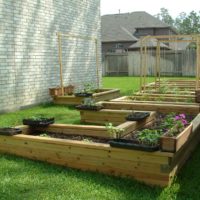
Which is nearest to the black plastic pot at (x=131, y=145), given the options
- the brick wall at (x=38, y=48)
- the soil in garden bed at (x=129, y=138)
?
the soil in garden bed at (x=129, y=138)

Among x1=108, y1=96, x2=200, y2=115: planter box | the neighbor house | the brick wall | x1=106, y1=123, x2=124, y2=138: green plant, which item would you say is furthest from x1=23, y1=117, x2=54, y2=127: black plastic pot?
the neighbor house

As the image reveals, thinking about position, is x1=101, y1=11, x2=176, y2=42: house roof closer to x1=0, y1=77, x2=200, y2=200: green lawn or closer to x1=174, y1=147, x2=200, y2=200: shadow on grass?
x1=174, y1=147, x2=200, y2=200: shadow on grass

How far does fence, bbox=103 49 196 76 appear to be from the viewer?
68.7 feet

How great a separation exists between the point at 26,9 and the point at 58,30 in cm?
154

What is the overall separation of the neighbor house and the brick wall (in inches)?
804

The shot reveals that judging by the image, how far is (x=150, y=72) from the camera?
22.1 meters

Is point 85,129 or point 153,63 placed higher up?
point 153,63

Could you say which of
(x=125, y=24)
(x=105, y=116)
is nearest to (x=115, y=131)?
(x=105, y=116)

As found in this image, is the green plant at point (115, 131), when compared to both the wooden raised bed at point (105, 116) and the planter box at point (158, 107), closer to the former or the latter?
the wooden raised bed at point (105, 116)

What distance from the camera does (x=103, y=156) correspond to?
12.3ft

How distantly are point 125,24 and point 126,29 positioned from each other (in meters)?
1.37

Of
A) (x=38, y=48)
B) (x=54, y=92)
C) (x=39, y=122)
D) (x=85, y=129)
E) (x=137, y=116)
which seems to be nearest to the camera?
(x=85, y=129)

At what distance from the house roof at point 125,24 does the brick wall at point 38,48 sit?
20651 mm

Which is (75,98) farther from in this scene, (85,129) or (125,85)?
(125,85)
